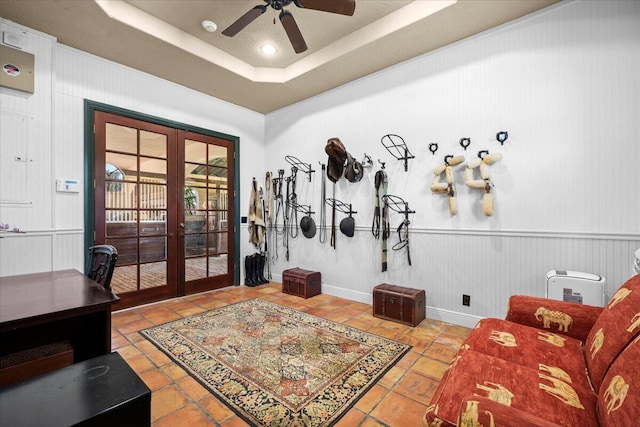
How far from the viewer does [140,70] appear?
12.1 feet

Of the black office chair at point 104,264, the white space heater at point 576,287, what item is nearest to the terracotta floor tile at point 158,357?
the black office chair at point 104,264

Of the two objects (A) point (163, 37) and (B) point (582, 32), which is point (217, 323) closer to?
(A) point (163, 37)

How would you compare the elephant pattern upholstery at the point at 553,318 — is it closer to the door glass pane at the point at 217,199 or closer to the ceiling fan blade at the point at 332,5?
the ceiling fan blade at the point at 332,5

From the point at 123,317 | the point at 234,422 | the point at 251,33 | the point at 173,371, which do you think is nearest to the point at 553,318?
the point at 234,422

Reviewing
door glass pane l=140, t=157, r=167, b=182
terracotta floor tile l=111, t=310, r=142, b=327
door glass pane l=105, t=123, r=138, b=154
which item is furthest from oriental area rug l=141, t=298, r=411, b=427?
door glass pane l=105, t=123, r=138, b=154

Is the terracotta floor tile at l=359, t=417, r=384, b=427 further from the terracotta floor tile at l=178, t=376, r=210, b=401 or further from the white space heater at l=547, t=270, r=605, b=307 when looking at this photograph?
the white space heater at l=547, t=270, r=605, b=307

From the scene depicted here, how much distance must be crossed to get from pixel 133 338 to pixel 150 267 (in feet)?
4.20

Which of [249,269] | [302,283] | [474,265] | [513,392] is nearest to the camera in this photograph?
[513,392]

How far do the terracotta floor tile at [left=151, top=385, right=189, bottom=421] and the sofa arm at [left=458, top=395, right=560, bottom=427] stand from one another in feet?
5.52

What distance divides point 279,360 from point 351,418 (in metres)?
0.81

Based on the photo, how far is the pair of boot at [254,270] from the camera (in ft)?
15.5

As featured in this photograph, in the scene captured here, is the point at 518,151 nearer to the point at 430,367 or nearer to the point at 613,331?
the point at 613,331

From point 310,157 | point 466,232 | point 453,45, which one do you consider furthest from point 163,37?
point 466,232

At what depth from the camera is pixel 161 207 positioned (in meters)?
3.91
